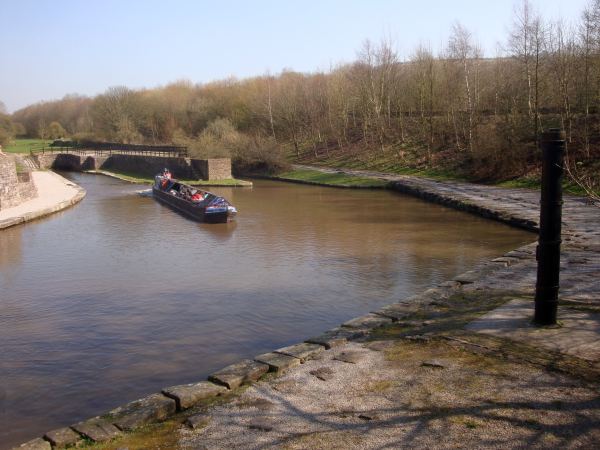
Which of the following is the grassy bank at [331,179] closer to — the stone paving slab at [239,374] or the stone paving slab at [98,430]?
the stone paving slab at [239,374]

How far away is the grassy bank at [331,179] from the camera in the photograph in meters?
31.0

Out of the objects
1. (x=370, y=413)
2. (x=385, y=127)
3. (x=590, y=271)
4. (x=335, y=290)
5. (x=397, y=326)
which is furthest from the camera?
(x=385, y=127)

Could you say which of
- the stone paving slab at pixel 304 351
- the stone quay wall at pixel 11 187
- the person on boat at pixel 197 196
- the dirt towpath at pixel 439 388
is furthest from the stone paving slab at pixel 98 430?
the stone quay wall at pixel 11 187

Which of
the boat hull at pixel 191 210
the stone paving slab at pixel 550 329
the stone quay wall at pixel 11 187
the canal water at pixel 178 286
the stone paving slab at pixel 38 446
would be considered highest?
the stone quay wall at pixel 11 187

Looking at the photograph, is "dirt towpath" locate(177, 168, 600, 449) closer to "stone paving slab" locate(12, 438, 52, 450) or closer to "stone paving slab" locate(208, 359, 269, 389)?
"stone paving slab" locate(208, 359, 269, 389)

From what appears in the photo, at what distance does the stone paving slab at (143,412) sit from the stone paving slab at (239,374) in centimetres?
61

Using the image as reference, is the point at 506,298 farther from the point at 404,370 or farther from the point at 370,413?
the point at 370,413

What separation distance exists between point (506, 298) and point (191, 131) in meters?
52.2

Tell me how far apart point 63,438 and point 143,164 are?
39.9 m

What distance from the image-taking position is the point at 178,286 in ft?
39.5

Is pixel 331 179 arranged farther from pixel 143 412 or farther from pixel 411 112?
pixel 143 412

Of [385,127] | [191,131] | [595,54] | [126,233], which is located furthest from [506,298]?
[191,131]

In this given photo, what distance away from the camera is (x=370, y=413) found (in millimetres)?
5047

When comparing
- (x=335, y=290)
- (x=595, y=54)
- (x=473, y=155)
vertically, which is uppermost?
(x=595, y=54)
